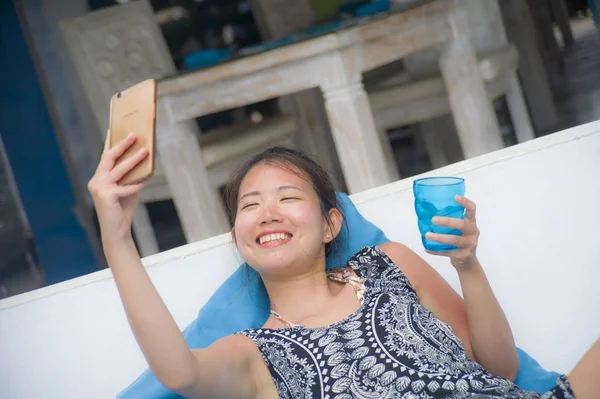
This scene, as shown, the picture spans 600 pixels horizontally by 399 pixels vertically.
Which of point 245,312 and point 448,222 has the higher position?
point 448,222

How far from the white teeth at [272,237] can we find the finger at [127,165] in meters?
0.40

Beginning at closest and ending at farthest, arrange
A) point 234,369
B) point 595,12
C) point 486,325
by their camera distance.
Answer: point 234,369, point 486,325, point 595,12

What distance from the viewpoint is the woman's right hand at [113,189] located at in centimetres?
101

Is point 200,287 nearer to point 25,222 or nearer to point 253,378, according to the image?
point 253,378

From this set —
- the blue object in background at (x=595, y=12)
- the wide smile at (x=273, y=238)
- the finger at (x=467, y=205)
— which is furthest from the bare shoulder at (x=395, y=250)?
the blue object in background at (x=595, y=12)

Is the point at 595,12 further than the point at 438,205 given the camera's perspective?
Yes

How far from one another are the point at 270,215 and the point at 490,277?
20.5 inches

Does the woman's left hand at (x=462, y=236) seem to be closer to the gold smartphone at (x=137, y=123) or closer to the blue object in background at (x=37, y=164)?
the gold smartphone at (x=137, y=123)

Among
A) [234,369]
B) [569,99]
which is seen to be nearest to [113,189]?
[234,369]

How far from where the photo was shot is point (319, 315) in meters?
1.37

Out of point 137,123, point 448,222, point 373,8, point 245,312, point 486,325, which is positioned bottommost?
point 486,325

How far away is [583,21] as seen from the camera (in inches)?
95.8

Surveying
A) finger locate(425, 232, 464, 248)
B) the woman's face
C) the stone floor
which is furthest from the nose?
the stone floor

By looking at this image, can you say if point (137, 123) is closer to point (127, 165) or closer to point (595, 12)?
point (127, 165)
